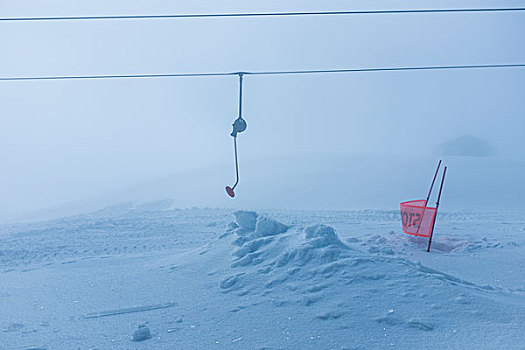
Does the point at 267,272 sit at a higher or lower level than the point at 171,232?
higher

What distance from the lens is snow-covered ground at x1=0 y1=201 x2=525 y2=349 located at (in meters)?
4.14

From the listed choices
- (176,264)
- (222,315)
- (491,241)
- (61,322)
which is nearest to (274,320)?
(222,315)

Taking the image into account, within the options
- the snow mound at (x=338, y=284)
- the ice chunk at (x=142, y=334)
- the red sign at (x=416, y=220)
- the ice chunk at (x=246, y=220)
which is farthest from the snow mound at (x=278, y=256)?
the red sign at (x=416, y=220)

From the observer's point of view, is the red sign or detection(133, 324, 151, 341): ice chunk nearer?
detection(133, 324, 151, 341): ice chunk

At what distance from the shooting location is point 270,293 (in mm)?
5199

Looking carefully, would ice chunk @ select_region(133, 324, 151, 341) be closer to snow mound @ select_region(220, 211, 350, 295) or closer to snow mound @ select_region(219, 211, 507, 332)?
snow mound @ select_region(219, 211, 507, 332)

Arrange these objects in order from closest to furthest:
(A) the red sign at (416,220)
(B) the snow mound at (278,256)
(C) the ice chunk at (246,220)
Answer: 1. (B) the snow mound at (278,256)
2. (C) the ice chunk at (246,220)
3. (A) the red sign at (416,220)

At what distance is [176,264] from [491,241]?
6.21 m

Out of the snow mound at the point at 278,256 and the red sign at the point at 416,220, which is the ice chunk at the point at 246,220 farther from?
→ the red sign at the point at 416,220

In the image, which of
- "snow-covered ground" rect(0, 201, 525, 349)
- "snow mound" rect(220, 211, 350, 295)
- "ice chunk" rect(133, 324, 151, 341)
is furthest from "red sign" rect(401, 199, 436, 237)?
"ice chunk" rect(133, 324, 151, 341)

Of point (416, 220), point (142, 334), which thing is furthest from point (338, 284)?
point (416, 220)

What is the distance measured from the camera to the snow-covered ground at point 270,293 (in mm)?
4145

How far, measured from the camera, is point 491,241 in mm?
8984

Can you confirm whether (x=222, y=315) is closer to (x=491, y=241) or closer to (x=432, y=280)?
(x=432, y=280)
